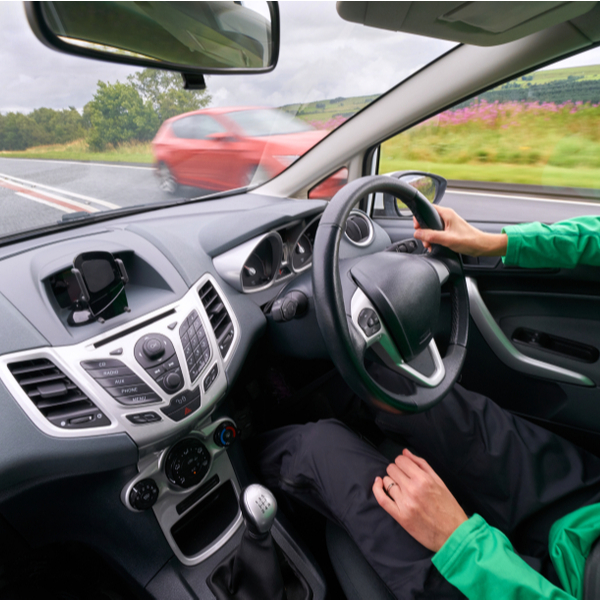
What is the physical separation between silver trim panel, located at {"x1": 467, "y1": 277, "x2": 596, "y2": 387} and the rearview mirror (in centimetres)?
127

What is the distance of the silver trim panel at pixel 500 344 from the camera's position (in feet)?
5.72

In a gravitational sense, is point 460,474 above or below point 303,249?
below

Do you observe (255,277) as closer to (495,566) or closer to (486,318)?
(486,318)

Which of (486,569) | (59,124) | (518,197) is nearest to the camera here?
(486,569)

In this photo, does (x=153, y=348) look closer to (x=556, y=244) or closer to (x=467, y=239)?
(x=467, y=239)

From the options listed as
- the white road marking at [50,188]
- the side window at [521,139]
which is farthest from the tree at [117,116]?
the side window at [521,139]

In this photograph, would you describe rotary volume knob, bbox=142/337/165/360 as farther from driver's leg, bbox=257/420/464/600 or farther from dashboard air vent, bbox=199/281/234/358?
driver's leg, bbox=257/420/464/600

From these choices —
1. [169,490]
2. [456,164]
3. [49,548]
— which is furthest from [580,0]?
[49,548]

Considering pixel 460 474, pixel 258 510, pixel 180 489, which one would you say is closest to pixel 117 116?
pixel 180 489

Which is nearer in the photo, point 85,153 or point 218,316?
point 218,316

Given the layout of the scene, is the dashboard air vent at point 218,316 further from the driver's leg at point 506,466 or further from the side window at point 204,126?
the side window at point 204,126

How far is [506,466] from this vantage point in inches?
47.7

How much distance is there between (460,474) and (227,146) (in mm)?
2188

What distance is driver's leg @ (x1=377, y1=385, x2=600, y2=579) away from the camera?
116 centimetres
